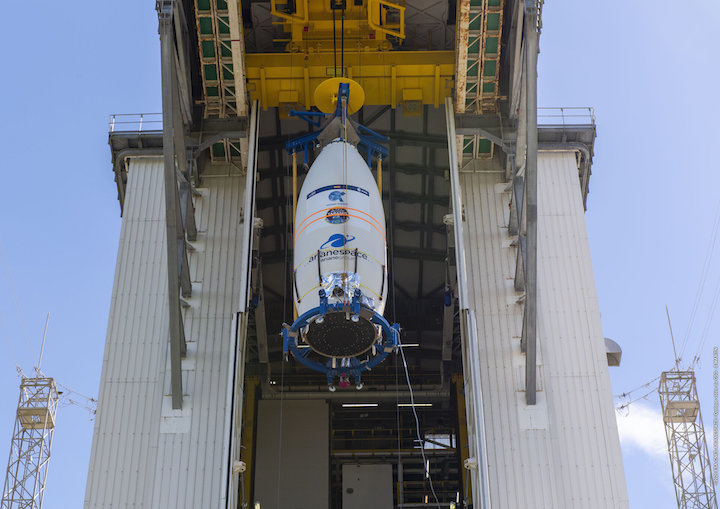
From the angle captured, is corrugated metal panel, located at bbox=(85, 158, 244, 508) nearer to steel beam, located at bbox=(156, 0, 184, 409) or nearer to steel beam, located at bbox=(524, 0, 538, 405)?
steel beam, located at bbox=(156, 0, 184, 409)

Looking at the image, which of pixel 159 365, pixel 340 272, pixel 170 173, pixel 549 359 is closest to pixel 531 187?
pixel 549 359

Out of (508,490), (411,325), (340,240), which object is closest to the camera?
(340,240)

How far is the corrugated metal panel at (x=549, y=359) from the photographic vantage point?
19359 mm

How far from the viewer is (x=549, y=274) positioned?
73.0 feet

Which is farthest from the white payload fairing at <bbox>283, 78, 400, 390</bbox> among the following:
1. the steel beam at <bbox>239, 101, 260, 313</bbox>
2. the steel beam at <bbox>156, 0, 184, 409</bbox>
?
the steel beam at <bbox>156, 0, 184, 409</bbox>

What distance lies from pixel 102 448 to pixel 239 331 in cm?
405

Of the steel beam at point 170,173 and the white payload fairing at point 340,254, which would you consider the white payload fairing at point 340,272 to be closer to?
the white payload fairing at point 340,254

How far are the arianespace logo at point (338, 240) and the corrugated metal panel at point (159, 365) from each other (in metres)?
3.84

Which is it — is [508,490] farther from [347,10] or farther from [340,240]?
[347,10]

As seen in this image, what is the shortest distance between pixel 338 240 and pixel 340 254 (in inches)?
13.1

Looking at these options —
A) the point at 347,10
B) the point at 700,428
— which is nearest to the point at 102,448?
the point at 347,10

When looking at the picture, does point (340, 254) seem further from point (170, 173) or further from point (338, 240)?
point (170, 173)

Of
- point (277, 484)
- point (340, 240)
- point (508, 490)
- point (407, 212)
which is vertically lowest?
point (508, 490)

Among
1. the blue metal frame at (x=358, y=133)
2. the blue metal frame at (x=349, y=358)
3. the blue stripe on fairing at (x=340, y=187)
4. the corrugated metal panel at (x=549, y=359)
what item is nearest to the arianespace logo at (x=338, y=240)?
the blue metal frame at (x=349, y=358)
